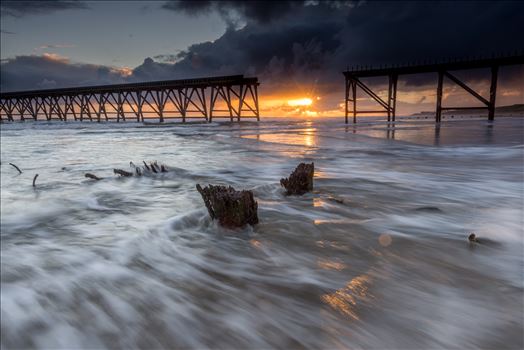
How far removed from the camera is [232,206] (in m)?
2.30

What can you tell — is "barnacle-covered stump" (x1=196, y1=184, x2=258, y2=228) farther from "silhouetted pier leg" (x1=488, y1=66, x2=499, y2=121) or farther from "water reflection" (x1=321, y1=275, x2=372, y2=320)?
"silhouetted pier leg" (x1=488, y1=66, x2=499, y2=121)

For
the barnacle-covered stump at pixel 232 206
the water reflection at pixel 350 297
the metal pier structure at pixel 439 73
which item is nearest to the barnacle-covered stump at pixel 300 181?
the barnacle-covered stump at pixel 232 206

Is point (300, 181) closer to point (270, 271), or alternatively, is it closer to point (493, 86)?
point (270, 271)

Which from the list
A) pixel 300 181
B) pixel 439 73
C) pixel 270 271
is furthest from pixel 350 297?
pixel 439 73

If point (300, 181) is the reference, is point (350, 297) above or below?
below

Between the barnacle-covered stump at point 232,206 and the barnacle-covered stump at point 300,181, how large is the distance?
41.2 inches

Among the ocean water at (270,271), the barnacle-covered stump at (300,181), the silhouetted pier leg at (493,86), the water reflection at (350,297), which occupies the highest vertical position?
the silhouetted pier leg at (493,86)

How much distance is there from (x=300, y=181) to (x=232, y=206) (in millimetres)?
1314

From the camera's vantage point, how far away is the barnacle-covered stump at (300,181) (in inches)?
133

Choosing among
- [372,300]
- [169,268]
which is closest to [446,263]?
[372,300]

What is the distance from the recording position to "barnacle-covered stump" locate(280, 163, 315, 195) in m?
3.38

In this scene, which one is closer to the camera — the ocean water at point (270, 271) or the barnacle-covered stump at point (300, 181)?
the ocean water at point (270, 271)

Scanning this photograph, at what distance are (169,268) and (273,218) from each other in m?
1.02

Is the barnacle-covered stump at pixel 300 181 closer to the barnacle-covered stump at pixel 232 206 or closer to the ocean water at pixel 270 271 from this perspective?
the ocean water at pixel 270 271
